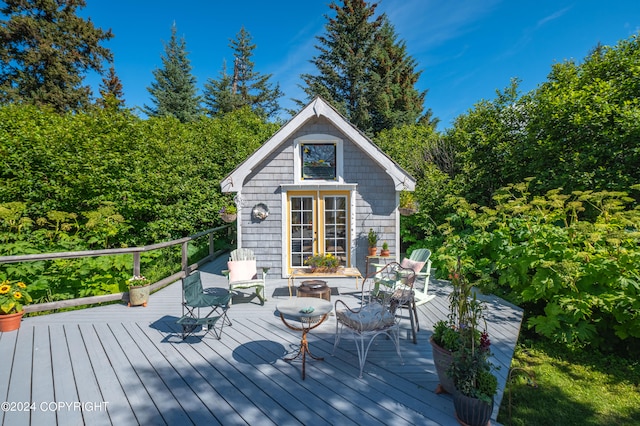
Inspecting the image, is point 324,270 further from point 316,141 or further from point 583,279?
point 583,279

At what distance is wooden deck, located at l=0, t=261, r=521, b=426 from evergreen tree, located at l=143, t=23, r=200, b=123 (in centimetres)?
1936

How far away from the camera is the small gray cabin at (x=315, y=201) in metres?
7.23

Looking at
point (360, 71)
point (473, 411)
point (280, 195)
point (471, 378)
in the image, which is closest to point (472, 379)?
point (471, 378)

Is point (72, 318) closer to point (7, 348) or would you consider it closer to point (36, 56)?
point (7, 348)

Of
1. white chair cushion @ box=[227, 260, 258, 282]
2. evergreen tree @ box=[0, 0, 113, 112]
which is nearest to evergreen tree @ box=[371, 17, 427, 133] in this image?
white chair cushion @ box=[227, 260, 258, 282]

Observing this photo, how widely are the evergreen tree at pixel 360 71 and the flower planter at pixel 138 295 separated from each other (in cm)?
1584

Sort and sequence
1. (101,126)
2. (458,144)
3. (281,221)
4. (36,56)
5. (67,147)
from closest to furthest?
(281,221), (67,147), (101,126), (458,144), (36,56)

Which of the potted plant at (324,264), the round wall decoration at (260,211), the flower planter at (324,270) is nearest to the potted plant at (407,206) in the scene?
the potted plant at (324,264)

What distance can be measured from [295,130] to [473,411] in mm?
6194

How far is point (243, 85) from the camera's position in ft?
72.9

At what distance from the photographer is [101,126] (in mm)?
8711

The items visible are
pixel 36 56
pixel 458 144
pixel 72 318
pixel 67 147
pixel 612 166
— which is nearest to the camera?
pixel 72 318

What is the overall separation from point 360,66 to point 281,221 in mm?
15031

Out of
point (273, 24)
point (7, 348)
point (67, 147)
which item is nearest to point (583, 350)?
point (7, 348)
